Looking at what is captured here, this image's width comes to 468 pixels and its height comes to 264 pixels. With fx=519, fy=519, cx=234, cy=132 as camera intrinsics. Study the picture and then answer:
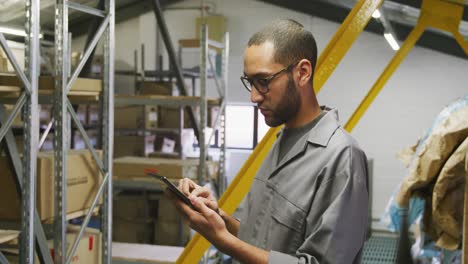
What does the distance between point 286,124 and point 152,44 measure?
8.93m

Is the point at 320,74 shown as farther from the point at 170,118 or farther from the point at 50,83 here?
the point at 170,118

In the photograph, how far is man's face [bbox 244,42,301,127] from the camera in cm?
162

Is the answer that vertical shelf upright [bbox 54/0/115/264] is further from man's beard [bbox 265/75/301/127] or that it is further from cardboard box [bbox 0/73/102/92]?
man's beard [bbox 265/75/301/127]

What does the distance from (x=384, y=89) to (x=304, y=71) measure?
8.04 metres

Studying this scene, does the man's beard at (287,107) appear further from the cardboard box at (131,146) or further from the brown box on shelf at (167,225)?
the cardboard box at (131,146)

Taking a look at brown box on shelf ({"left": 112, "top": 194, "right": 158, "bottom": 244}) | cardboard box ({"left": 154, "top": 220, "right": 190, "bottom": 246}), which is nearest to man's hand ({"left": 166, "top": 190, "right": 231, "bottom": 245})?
cardboard box ({"left": 154, "top": 220, "right": 190, "bottom": 246})

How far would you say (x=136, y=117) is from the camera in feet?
27.7

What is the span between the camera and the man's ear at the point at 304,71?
5.34 ft

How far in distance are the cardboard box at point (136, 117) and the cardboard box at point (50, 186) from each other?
4322 millimetres

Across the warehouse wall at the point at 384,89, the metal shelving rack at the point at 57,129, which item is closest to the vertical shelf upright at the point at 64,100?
the metal shelving rack at the point at 57,129

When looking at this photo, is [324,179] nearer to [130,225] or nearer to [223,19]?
[130,225]

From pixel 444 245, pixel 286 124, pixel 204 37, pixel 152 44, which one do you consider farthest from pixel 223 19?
pixel 286 124

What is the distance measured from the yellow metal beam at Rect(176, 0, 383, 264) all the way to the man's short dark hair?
1.15 m

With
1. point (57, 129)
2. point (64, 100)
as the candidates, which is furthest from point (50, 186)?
point (64, 100)
